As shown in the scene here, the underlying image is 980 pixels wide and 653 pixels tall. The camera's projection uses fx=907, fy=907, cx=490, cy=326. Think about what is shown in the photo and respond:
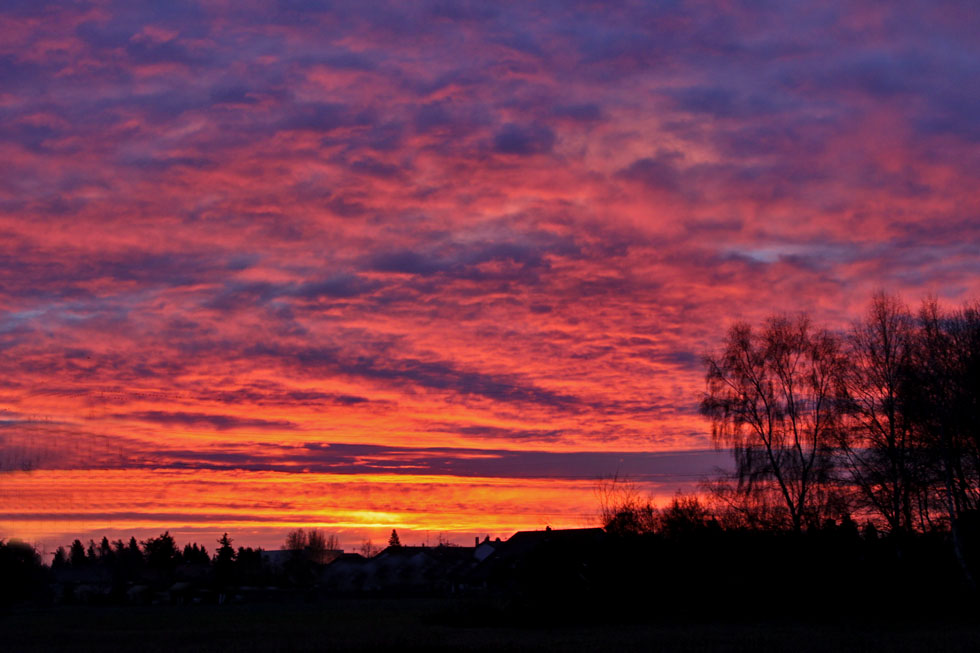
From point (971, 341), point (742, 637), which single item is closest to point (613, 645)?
point (742, 637)

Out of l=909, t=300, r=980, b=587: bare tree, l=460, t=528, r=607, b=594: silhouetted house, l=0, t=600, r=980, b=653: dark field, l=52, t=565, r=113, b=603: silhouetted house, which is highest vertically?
l=909, t=300, r=980, b=587: bare tree

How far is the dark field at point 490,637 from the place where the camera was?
30.2m

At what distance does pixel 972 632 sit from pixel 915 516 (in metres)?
13.4

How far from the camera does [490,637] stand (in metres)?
39.0

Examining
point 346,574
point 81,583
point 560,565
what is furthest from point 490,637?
point 81,583

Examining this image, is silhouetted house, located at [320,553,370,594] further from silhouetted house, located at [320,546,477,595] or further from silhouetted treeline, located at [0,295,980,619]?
silhouetted treeline, located at [0,295,980,619]

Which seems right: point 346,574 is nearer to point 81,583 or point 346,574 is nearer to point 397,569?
point 397,569

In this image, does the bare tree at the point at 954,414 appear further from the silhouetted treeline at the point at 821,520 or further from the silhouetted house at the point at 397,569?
the silhouetted house at the point at 397,569

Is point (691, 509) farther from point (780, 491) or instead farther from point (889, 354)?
point (889, 354)

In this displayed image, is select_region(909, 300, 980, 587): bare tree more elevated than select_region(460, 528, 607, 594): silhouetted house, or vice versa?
select_region(909, 300, 980, 587): bare tree

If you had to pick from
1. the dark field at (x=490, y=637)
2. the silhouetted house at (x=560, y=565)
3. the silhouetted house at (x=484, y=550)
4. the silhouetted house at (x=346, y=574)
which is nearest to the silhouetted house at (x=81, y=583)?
the silhouetted house at (x=346, y=574)

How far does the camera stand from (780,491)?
4728 cm

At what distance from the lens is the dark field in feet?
99.0

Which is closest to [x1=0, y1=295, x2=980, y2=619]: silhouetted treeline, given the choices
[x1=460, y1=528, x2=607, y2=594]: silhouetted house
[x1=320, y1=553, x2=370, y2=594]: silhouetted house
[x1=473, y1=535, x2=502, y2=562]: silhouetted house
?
[x1=460, y1=528, x2=607, y2=594]: silhouetted house
